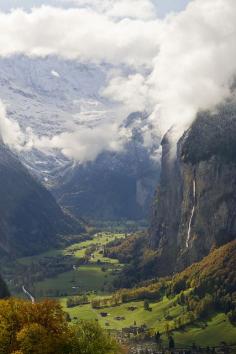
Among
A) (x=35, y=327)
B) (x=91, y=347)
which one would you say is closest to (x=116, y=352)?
(x=91, y=347)

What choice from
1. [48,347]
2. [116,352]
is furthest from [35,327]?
[116,352]

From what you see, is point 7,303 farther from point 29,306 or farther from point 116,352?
point 116,352

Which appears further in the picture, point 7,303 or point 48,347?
point 7,303

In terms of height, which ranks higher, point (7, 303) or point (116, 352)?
point (7, 303)

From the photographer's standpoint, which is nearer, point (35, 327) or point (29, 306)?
point (35, 327)

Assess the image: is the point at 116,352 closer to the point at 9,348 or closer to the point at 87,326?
the point at 87,326

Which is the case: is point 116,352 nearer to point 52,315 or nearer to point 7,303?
point 52,315

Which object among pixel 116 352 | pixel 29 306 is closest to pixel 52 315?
pixel 29 306
